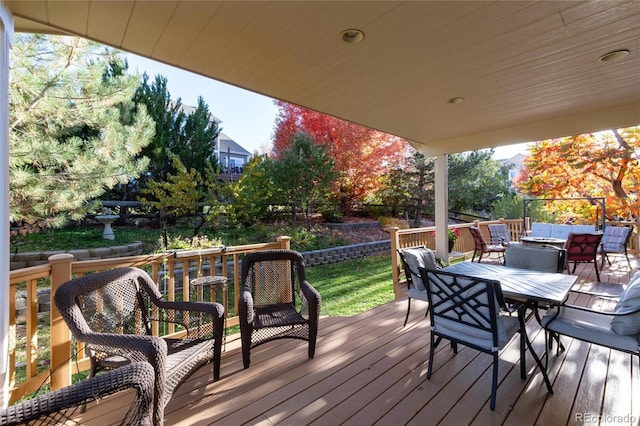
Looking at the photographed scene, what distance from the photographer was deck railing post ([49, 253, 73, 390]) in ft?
6.88

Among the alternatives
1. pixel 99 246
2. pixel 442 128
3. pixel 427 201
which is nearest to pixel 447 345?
pixel 442 128

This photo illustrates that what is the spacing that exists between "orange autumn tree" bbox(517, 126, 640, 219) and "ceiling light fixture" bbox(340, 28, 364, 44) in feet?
24.1

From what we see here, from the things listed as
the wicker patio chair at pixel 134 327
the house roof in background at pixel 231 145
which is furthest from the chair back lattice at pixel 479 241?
the house roof in background at pixel 231 145

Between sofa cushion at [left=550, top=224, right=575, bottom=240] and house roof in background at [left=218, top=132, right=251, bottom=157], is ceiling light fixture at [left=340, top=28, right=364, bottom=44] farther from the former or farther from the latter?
house roof in background at [left=218, top=132, right=251, bottom=157]

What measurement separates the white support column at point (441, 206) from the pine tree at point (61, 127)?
5413 millimetres

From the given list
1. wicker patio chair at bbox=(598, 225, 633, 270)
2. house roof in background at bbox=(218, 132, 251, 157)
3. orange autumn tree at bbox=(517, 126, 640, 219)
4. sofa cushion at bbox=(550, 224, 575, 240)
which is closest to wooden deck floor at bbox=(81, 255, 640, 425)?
wicker patio chair at bbox=(598, 225, 633, 270)

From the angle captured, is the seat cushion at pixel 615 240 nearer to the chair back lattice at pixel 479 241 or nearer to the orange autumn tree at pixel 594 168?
the orange autumn tree at pixel 594 168

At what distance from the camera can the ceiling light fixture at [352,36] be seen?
6.37 ft

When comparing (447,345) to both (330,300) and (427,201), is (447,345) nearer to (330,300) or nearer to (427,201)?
(330,300)

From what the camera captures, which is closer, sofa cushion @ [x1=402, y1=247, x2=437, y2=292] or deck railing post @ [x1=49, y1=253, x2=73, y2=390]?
deck railing post @ [x1=49, y1=253, x2=73, y2=390]

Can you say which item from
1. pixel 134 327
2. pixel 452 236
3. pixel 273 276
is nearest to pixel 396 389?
pixel 273 276

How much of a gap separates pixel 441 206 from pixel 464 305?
3615mm

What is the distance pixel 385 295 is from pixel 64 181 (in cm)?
565

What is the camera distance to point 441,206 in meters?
5.41
